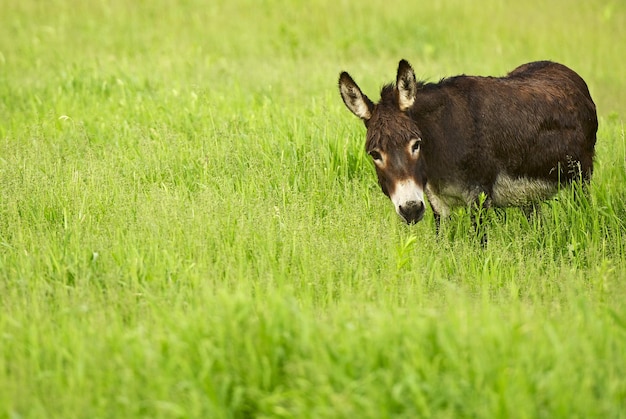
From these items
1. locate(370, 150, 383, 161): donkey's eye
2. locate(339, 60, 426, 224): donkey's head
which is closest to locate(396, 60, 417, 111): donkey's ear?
locate(339, 60, 426, 224): donkey's head

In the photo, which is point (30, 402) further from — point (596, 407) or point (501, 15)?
point (501, 15)

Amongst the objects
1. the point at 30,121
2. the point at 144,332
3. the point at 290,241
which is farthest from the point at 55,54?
the point at 144,332

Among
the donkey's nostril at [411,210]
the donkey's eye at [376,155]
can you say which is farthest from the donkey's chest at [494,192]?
the donkey's nostril at [411,210]

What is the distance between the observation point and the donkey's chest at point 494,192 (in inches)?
240

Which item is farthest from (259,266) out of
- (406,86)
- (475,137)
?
(475,137)

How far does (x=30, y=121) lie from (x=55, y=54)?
10.5 feet

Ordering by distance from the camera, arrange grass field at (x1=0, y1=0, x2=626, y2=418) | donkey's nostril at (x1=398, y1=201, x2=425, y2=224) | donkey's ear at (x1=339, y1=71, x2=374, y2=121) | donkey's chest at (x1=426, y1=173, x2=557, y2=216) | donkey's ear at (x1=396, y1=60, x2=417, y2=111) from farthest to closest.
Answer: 1. donkey's chest at (x1=426, y1=173, x2=557, y2=216)
2. donkey's ear at (x1=339, y1=71, x2=374, y2=121)
3. donkey's ear at (x1=396, y1=60, x2=417, y2=111)
4. donkey's nostril at (x1=398, y1=201, x2=425, y2=224)
5. grass field at (x1=0, y1=0, x2=626, y2=418)

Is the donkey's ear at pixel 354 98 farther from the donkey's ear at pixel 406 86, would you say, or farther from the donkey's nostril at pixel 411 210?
the donkey's nostril at pixel 411 210

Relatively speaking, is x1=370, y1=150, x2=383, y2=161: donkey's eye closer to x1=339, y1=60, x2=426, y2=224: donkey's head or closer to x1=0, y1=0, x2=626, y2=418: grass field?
x1=339, y1=60, x2=426, y2=224: donkey's head

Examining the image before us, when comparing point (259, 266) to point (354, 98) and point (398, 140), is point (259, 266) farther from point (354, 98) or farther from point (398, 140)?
point (354, 98)

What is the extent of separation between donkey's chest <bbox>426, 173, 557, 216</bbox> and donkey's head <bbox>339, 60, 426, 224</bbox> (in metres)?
0.44

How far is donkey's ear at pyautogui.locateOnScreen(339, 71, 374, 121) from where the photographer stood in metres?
5.83

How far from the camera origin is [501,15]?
14.0 metres

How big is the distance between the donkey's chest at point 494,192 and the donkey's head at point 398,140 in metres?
0.44
